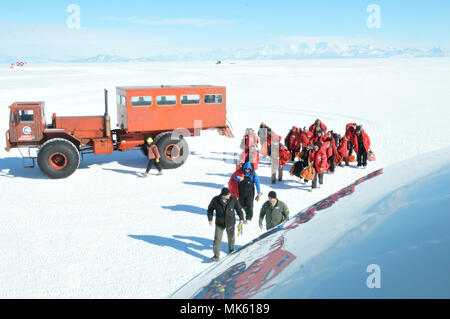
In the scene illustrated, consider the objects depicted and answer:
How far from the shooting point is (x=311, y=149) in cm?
1105

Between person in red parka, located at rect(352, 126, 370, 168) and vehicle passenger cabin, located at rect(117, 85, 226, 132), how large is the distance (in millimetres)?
4198

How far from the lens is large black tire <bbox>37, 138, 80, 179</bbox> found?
12.1m

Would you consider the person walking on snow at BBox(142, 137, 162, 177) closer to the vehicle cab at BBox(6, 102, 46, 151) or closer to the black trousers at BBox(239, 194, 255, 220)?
the vehicle cab at BBox(6, 102, 46, 151)

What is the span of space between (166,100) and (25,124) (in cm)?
399

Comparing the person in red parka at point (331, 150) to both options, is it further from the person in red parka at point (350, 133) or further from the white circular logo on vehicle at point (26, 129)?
the white circular logo on vehicle at point (26, 129)

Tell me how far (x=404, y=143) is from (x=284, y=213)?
1224 centimetres

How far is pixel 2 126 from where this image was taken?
69.2ft

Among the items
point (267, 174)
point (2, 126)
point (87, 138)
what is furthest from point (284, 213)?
point (2, 126)

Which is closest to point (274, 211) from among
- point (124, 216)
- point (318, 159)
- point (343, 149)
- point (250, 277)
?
point (124, 216)

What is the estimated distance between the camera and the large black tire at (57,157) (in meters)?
12.1

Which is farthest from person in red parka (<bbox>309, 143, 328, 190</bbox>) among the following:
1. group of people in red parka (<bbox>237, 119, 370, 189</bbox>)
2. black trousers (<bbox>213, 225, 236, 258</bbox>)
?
black trousers (<bbox>213, 225, 236, 258</bbox>)

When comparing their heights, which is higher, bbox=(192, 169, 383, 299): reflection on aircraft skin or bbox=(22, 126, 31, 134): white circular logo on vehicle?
bbox=(22, 126, 31, 134): white circular logo on vehicle

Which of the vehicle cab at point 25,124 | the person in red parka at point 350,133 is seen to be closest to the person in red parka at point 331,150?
the person in red parka at point 350,133
